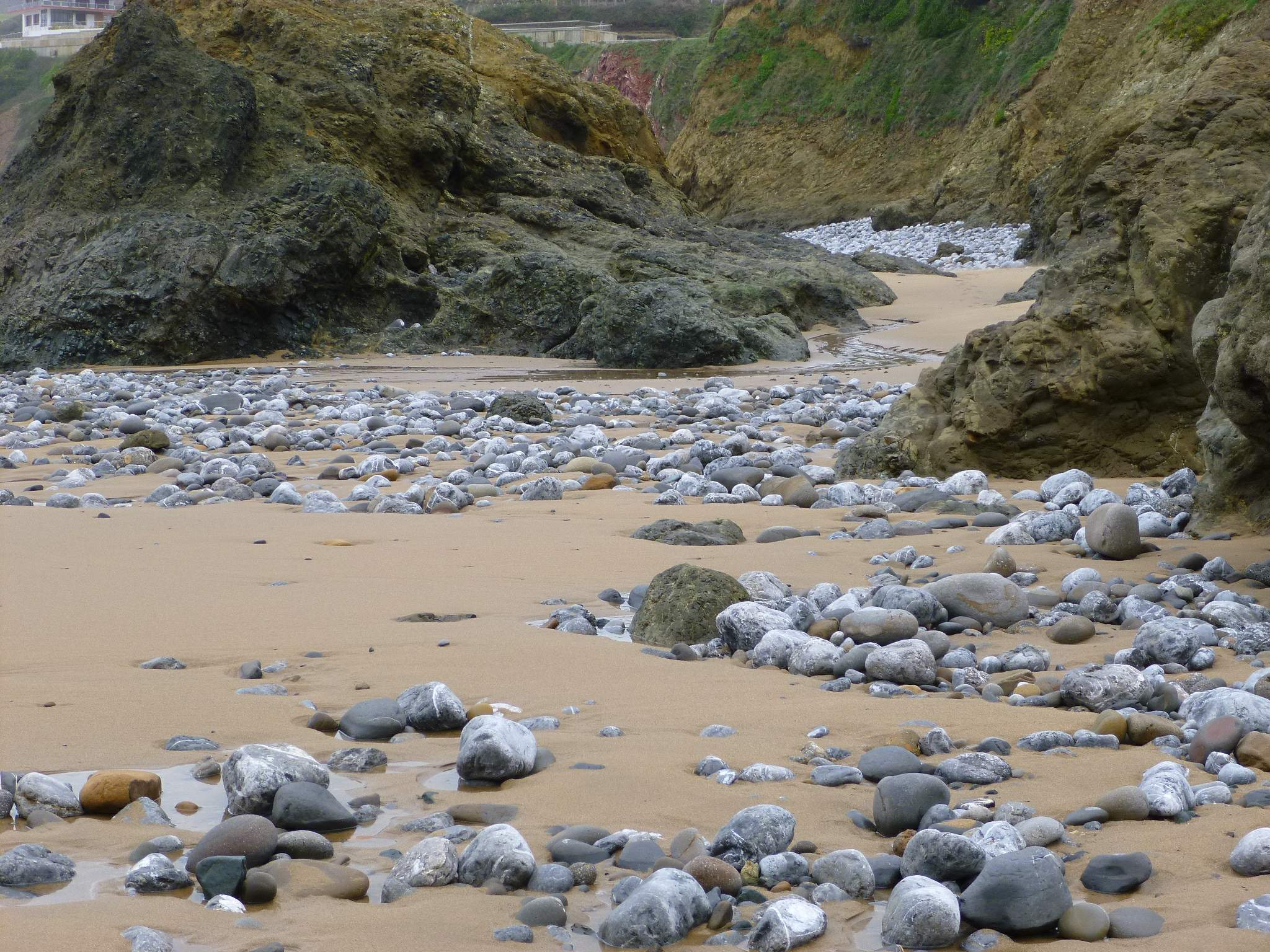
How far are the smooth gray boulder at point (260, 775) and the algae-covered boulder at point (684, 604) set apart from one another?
1149 millimetres

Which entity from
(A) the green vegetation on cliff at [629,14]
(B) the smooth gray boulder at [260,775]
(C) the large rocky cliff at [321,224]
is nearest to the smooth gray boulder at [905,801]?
(B) the smooth gray boulder at [260,775]

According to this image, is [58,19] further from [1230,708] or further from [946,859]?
[946,859]

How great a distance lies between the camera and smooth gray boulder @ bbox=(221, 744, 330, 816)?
1922mm

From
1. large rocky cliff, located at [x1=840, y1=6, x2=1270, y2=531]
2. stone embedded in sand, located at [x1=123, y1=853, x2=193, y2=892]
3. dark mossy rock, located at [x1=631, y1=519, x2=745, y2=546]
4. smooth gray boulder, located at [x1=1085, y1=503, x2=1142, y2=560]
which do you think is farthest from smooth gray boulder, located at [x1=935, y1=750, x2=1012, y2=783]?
large rocky cliff, located at [x1=840, y1=6, x2=1270, y2=531]

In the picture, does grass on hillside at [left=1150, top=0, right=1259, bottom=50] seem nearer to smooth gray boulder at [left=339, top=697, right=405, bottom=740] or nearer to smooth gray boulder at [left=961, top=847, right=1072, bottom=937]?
smooth gray boulder at [left=339, top=697, right=405, bottom=740]

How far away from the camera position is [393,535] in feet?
13.9

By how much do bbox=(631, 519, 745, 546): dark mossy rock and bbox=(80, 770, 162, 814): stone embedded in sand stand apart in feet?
7.73

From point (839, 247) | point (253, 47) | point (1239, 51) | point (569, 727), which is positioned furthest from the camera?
point (839, 247)

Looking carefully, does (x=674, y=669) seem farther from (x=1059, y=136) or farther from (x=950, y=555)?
(x=1059, y=136)

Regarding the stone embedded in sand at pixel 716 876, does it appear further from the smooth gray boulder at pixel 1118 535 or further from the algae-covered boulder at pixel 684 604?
the smooth gray boulder at pixel 1118 535

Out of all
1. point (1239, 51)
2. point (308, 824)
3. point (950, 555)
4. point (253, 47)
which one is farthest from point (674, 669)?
point (253, 47)

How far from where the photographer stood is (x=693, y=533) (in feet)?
13.7

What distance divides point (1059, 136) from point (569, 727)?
26.5m

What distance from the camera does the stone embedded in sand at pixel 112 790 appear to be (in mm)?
1925
